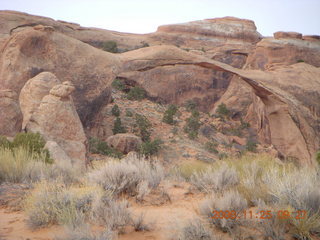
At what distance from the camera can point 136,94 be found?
22125 mm

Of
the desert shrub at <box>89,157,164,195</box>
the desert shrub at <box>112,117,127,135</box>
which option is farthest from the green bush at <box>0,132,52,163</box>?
the desert shrub at <box>112,117,127,135</box>

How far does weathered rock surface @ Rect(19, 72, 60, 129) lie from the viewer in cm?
870

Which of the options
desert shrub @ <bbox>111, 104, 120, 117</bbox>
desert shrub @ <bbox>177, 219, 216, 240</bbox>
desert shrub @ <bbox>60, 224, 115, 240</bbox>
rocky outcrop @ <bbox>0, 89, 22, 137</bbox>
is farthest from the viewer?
desert shrub @ <bbox>111, 104, 120, 117</bbox>

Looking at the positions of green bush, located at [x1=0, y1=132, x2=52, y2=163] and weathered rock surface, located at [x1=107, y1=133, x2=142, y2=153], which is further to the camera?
weathered rock surface, located at [x1=107, y1=133, x2=142, y2=153]

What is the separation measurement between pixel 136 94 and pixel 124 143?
895 cm

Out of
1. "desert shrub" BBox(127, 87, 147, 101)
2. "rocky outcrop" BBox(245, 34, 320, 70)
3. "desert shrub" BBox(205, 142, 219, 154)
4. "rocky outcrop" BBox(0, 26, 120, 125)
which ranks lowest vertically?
"desert shrub" BBox(205, 142, 219, 154)

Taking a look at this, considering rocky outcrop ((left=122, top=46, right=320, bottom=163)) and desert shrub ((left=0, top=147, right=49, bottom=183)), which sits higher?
rocky outcrop ((left=122, top=46, right=320, bottom=163))

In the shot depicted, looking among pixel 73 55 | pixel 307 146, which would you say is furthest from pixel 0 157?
pixel 307 146

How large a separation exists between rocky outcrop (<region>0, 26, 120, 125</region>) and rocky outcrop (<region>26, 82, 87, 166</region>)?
1.64 meters

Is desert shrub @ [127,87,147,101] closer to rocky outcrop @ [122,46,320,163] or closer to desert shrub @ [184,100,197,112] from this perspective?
desert shrub @ [184,100,197,112]

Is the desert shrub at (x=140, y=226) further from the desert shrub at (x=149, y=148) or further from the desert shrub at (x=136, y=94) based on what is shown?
the desert shrub at (x=136, y=94)

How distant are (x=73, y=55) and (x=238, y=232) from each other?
29.9ft

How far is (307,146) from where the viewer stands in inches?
432

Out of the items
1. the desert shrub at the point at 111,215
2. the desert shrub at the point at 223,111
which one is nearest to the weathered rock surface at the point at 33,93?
the desert shrub at the point at 111,215
